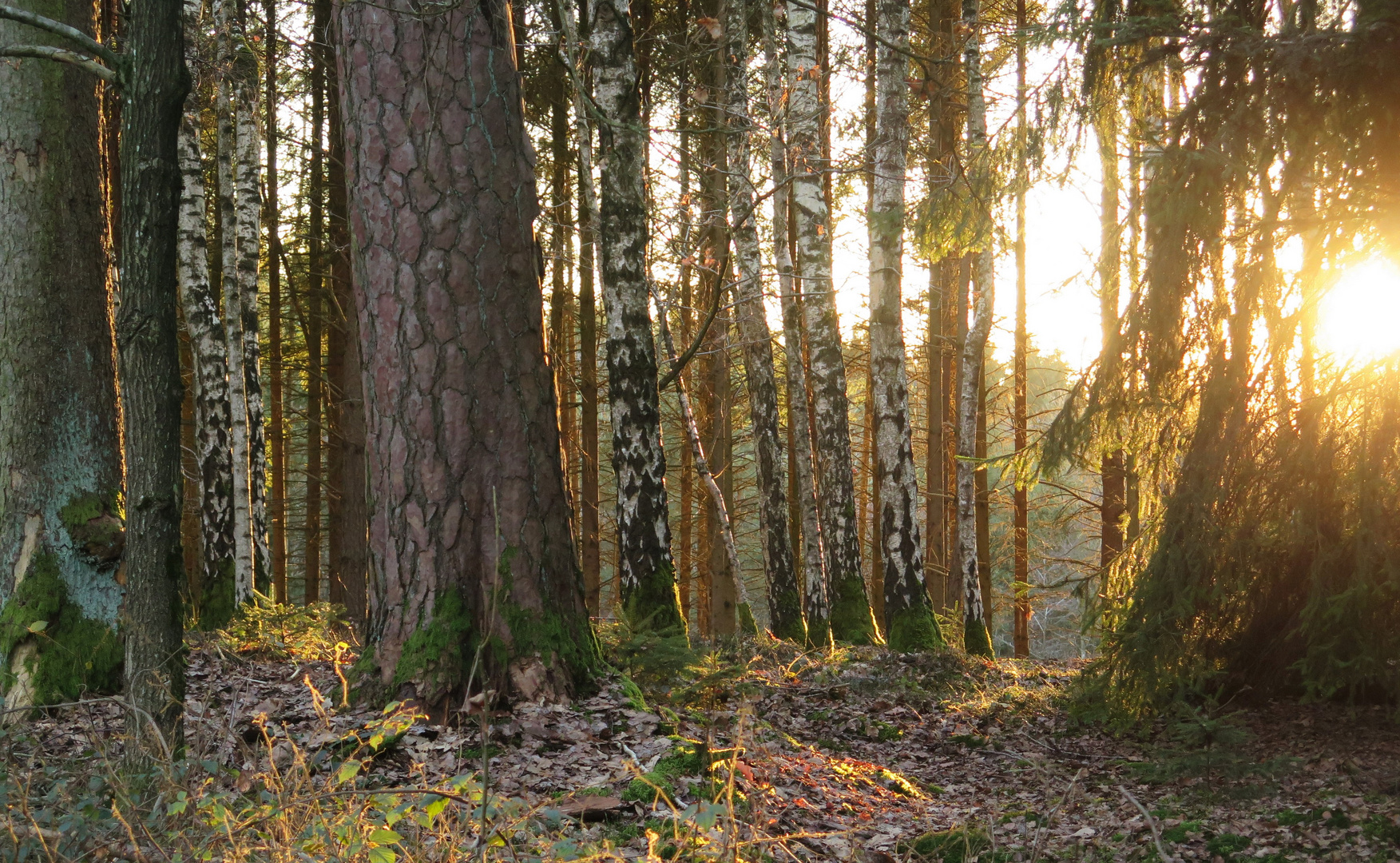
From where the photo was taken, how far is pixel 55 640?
17.2 ft

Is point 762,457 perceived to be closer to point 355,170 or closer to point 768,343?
point 768,343

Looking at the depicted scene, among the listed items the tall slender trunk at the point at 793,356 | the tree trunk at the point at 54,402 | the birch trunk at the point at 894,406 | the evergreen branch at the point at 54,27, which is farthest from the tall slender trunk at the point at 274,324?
the evergreen branch at the point at 54,27

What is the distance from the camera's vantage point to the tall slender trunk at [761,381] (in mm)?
11617

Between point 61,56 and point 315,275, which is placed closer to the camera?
point 61,56

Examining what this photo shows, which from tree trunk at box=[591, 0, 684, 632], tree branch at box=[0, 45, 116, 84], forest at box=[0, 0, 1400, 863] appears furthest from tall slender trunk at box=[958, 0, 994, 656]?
tree branch at box=[0, 45, 116, 84]

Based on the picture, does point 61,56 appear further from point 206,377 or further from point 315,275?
point 315,275

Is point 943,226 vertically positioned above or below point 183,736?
above

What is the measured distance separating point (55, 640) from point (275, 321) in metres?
12.3

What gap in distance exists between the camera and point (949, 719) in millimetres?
6855

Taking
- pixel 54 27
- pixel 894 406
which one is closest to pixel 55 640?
Answer: pixel 54 27

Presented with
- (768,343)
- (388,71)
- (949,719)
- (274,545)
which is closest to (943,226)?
(949,719)

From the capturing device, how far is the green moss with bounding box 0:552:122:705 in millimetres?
5246

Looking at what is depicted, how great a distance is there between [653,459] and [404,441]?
3.71m

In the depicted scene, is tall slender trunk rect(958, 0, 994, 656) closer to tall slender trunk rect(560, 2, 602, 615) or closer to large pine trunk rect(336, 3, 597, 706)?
tall slender trunk rect(560, 2, 602, 615)
